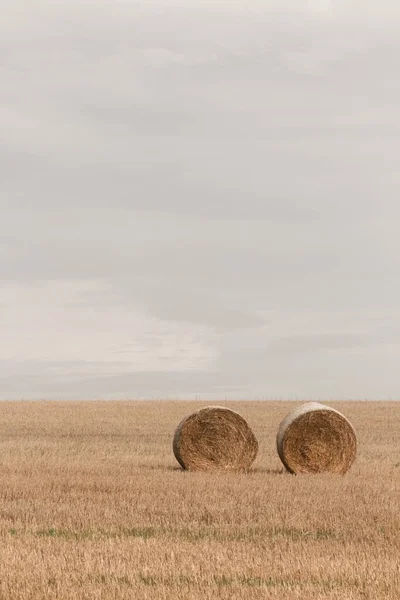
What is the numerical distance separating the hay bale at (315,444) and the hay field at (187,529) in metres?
0.43

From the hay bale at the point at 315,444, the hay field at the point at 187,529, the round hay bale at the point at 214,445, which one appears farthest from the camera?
the round hay bale at the point at 214,445

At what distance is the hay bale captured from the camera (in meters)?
19.2

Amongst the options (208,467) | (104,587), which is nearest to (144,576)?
(104,587)

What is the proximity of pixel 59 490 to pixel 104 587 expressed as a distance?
675 centimetres

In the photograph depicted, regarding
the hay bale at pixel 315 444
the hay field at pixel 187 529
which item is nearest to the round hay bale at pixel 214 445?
the hay field at pixel 187 529

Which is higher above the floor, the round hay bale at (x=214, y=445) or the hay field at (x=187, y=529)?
the round hay bale at (x=214, y=445)

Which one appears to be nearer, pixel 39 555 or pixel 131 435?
pixel 39 555

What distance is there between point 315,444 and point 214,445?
203cm

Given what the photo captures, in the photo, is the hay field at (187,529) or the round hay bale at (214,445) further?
the round hay bale at (214,445)

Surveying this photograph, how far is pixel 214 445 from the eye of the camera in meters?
19.6

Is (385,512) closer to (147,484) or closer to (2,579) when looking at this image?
(147,484)

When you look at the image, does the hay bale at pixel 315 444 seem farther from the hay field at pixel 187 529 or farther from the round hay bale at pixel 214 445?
the round hay bale at pixel 214 445

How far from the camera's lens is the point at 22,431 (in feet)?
94.7

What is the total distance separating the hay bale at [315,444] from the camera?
1923 cm
